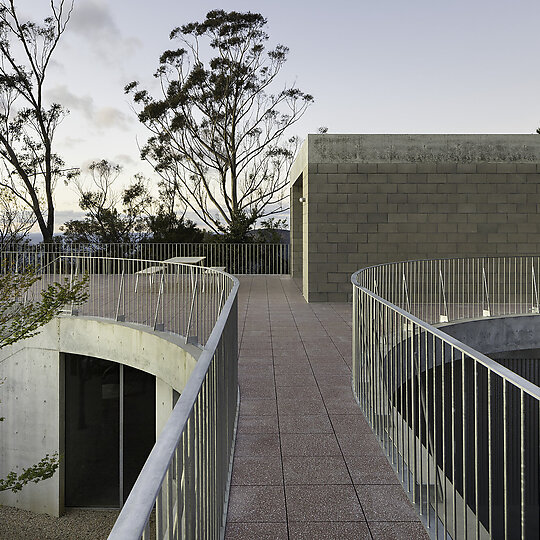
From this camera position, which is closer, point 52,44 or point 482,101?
point 482,101

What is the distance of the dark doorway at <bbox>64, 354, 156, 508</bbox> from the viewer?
38.8 ft

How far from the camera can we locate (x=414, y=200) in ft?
43.9

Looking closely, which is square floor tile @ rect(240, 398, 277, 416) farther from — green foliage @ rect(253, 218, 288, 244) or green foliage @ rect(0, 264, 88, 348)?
green foliage @ rect(253, 218, 288, 244)

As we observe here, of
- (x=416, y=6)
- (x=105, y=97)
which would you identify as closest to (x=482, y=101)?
(x=416, y=6)

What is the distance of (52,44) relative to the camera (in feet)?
94.4

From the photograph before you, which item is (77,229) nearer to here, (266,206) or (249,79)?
(266,206)

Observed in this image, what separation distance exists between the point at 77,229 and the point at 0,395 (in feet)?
60.6

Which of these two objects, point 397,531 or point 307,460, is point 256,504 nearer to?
point 307,460

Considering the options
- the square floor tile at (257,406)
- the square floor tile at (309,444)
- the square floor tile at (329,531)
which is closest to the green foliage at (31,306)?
the square floor tile at (257,406)

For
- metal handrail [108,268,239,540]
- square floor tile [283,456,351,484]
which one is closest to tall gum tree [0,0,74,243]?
square floor tile [283,456,351,484]

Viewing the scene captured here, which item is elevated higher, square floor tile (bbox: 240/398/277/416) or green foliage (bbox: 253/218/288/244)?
green foliage (bbox: 253/218/288/244)

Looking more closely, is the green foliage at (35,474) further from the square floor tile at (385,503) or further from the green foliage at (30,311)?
the square floor tile at (385,503)

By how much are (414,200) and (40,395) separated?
9824 mm

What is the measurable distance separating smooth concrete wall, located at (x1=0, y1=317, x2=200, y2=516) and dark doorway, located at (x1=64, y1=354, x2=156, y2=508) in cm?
27
